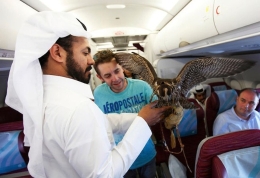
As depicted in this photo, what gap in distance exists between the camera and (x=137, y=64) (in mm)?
1136

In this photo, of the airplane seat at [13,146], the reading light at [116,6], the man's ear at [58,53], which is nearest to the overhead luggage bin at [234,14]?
the man's ear at [58,53]

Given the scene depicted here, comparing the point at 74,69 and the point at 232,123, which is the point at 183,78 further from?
the point at 232,123

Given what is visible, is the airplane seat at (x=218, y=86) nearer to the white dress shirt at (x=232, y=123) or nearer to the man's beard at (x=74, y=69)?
the white dress shirt at (x=232, y=123)

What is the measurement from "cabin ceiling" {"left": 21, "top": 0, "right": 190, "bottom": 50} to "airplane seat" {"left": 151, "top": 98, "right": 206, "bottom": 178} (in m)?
1.37

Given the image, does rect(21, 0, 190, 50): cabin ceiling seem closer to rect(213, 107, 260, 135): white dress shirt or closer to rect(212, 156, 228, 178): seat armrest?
rect(213, 107, 260, 135): white dress shirt

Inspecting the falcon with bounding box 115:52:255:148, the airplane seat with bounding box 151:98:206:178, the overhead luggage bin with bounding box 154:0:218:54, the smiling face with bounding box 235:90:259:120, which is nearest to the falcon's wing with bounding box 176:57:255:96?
the falcon with bounding box 115:52:255:148

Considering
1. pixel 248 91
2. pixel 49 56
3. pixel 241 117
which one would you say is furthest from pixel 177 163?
pixel 49 56

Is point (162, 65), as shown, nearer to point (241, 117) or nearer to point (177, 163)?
point (241, 117)

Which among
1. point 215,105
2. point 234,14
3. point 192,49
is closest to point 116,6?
point 192,49

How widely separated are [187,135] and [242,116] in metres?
0.69

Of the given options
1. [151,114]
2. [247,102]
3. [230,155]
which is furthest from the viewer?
[247,102]

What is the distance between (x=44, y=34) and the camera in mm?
633

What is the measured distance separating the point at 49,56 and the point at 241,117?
2.10 meters

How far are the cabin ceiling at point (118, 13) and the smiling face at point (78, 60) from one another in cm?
141
